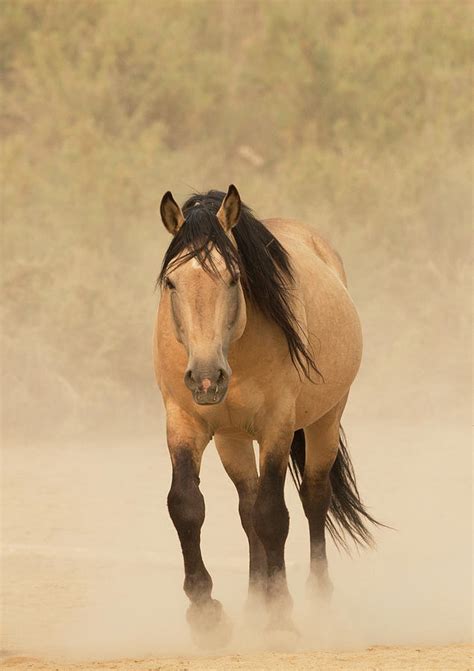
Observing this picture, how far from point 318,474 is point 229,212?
2.07 metres

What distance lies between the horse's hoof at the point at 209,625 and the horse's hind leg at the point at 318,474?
1.51 metres

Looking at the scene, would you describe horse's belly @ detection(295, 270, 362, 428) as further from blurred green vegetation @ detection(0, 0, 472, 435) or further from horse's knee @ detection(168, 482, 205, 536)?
blurred green vegetation @ detection(0, 0, 472, 435)

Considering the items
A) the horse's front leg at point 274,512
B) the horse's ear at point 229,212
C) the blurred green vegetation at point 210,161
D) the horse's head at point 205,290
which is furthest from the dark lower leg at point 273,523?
the blurred green vegetation at point 210,161

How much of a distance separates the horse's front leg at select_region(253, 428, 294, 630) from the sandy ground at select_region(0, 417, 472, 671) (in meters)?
0.15

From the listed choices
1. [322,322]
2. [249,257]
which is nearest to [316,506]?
[322,322]

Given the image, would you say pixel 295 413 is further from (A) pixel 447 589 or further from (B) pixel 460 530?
(B) pixel 460 530

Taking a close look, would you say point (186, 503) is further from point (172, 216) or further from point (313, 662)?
point (172, 216)

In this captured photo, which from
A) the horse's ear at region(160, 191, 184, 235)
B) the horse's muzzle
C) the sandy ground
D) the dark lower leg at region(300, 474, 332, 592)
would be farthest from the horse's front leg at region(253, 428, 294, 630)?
Answer: the dark lower leg at region(300, 474, 332, 592)

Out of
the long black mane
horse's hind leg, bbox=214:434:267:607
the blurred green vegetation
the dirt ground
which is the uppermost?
the blurred green vegetation

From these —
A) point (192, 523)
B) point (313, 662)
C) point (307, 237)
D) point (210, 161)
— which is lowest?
point (313, 662)

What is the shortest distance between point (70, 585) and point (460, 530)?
2.75 m

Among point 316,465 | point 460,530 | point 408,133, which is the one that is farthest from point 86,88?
point 316,465

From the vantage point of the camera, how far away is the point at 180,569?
8.12 metres

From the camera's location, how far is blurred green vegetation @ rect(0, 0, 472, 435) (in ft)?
55.1
